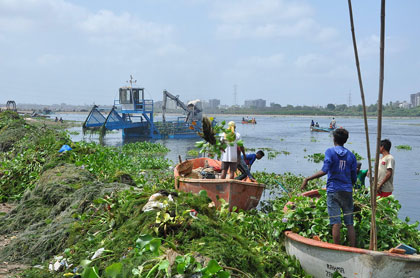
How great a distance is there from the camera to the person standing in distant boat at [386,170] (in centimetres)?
598

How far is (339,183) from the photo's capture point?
486 centimetres

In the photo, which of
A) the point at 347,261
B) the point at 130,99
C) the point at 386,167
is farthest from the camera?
the point at 130,99

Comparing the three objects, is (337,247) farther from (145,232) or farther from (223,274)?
(145,232)

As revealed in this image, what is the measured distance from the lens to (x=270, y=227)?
636 centimetres

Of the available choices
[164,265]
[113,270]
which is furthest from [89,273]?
[164,265]

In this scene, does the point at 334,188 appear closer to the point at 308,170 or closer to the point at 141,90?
the point at 308,170

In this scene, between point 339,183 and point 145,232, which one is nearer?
point 145,232

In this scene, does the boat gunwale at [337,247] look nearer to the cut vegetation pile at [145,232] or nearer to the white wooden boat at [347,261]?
the white wooden boat at [347,261]

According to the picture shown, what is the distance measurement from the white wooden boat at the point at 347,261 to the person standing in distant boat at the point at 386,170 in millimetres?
1841

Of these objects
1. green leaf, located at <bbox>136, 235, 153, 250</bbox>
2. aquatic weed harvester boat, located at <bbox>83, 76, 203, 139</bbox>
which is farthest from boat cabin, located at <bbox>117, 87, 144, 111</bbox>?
green leaf, located at <bbox>136, 235, 153, 250</bbox>

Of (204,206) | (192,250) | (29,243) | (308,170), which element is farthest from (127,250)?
(308,170)

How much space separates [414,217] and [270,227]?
5.75 metres

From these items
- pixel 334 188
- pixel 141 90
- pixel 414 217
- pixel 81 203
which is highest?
pixel 141 90

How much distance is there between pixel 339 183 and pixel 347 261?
938 millimetres
